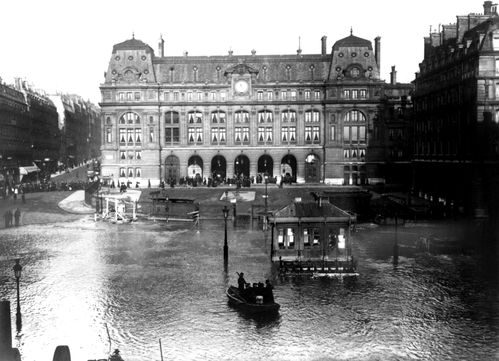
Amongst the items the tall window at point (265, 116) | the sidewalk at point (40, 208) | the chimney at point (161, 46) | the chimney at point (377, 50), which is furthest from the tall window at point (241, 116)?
the sidewalk at point (40, 208)

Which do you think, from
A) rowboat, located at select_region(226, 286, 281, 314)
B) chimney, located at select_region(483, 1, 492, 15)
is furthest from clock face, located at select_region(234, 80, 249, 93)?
rowboat, located at select_region(226, 286, 281, 314)

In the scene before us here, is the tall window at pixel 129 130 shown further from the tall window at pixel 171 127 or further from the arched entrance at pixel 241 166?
the arched entrance at pixel 241 166

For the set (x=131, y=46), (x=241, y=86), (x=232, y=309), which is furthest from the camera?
(x=131, y=46)

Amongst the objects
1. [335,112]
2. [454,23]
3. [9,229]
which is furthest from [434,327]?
[335,112]

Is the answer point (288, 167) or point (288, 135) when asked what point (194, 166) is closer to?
point (288, 167)

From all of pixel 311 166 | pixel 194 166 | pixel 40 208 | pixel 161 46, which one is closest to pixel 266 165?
pixel 311 166

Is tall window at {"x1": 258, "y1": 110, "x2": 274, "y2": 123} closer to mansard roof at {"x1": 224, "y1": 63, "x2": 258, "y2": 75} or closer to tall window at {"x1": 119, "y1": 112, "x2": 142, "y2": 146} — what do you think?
mansard roof at {"x1": 224, "y1": 63, "x2": 258, "y2": 75}

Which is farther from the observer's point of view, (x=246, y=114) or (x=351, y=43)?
(x=246, y=114)

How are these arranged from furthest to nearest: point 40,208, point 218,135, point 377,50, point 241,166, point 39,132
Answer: point 39,132 → point 241,166 → point 377,50 → point 218,135 → point 40,208
